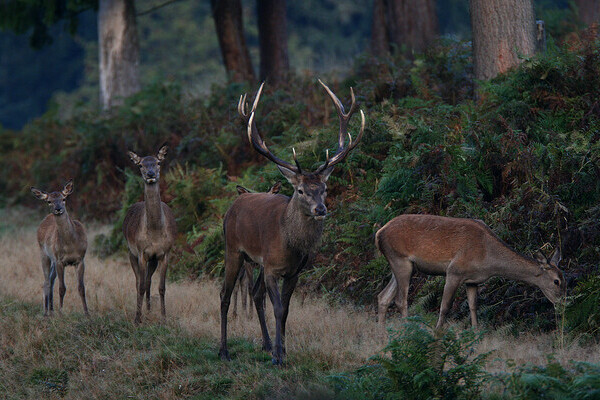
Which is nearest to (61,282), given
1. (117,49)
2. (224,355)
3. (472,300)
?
(224,355)

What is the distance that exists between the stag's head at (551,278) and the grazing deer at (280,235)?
2.32m

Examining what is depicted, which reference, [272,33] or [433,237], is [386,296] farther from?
[272,33]

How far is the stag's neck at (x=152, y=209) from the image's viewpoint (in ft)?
33.4

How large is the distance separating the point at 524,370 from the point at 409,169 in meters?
4.40

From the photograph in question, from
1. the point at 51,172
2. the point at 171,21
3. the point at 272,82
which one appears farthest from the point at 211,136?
the point at 171,21

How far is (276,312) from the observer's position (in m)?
7.82

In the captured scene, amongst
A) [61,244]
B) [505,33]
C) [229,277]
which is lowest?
[229,277]

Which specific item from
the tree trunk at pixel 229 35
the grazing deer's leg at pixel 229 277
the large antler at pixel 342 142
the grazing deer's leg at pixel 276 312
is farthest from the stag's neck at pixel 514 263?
the tree trunk at pixel 229 35

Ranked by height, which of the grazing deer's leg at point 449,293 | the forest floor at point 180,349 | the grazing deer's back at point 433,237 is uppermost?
the grazing deer's back at point 433,237

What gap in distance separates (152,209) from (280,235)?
2.78 m

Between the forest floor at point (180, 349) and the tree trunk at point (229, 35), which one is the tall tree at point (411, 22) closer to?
the tree trunk at point (229, 35)

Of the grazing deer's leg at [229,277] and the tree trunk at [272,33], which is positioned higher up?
the tree trunk at [272,33]

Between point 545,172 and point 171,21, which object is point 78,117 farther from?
point 171,21

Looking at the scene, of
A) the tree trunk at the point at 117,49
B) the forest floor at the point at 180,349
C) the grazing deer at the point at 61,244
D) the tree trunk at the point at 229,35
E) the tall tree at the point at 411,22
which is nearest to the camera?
the forest floor at the point at 180,349
